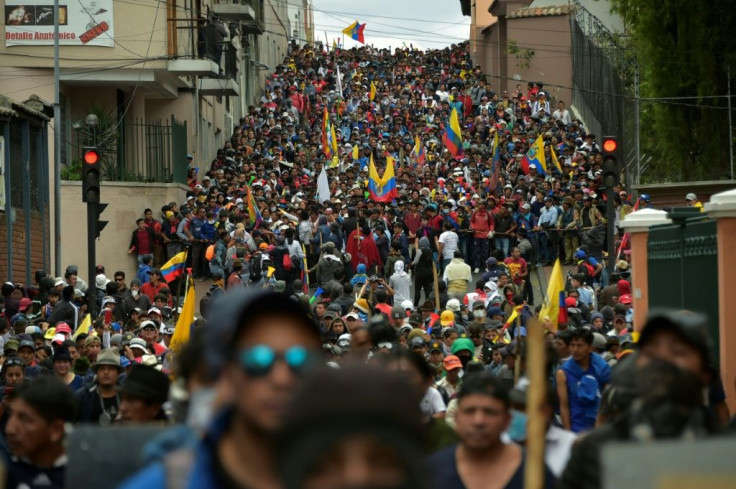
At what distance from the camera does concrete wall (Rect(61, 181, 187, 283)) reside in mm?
32281

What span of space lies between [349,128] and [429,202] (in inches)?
599

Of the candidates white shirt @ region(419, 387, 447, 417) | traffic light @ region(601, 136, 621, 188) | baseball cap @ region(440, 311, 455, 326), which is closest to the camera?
white shirt @ region(419, 387, 447, 417)

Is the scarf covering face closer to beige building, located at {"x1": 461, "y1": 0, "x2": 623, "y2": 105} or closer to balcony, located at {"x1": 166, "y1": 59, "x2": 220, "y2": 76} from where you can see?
Answer: balcony, located at {"x1": 166, "y1": 59, "x2": 220, "y2": 76}

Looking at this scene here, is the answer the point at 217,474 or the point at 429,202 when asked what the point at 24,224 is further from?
the point at 217,474

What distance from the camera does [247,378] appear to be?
2965 millimetres

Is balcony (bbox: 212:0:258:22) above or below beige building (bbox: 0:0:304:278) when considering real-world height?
above

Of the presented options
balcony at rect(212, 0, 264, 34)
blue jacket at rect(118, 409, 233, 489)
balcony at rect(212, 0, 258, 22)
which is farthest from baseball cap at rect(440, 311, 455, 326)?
balcony at rect(212, 0, 258, 22)

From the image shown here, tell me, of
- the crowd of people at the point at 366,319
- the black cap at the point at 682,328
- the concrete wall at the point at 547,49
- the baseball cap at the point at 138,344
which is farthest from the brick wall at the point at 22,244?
the concrete wall at the point at 547,49

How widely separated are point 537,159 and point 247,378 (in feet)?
108

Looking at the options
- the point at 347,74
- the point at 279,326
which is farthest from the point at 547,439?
the point at 347,74

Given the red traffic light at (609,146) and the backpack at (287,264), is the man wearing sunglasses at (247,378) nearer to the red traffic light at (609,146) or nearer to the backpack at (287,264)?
the red traffic light at (609,146)

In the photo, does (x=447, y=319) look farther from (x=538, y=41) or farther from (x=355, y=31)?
(x=355, y=31)

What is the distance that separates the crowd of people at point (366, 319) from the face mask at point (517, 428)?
10mm

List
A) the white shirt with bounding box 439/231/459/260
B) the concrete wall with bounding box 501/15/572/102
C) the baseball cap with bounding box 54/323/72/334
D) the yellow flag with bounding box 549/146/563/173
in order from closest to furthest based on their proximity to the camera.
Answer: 1. the baseball cap with bounding box 54/323/72/334
2. the white shirt with bounding box 439/231/459/260
3. the yellow flag with bounding box 549/146/563/173
4. the concrete wall with bounding box 501/15/572/102
